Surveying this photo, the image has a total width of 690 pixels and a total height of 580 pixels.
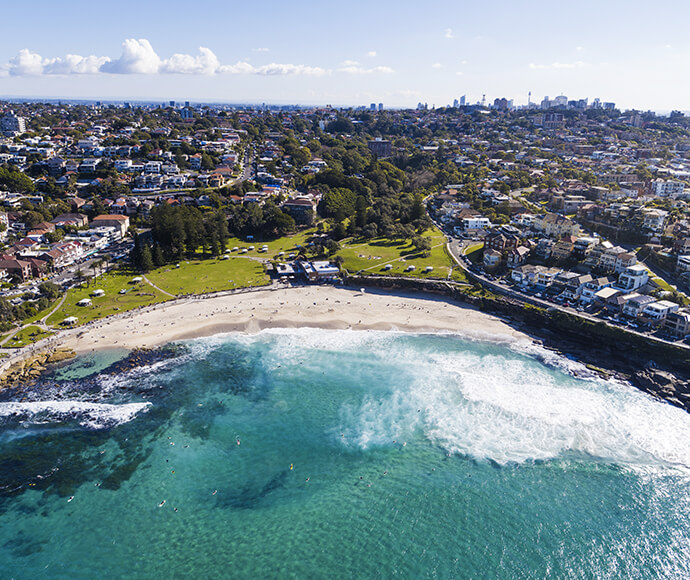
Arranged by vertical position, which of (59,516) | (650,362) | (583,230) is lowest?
(59,516)

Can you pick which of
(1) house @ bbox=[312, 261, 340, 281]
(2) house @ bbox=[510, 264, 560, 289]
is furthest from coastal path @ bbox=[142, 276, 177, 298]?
(2) house @ bbox=[510, 264, 560, 289]

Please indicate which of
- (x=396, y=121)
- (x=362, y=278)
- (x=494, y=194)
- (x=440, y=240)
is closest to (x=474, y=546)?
(x=362, y=278)

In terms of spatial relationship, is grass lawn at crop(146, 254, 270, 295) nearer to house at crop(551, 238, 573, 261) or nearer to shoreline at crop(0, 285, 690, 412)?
shoreline at crop(0, 285, 690, 412)

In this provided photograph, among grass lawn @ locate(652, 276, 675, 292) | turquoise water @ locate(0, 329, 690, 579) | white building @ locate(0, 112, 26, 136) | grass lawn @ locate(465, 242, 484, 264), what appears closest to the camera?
turquoise water @ locate(0, 329, 690, 579)

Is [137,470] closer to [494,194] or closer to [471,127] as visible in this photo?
[494,194]

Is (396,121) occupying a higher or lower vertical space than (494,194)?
higher

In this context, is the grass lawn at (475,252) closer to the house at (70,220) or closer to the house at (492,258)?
the house at (492,258)
